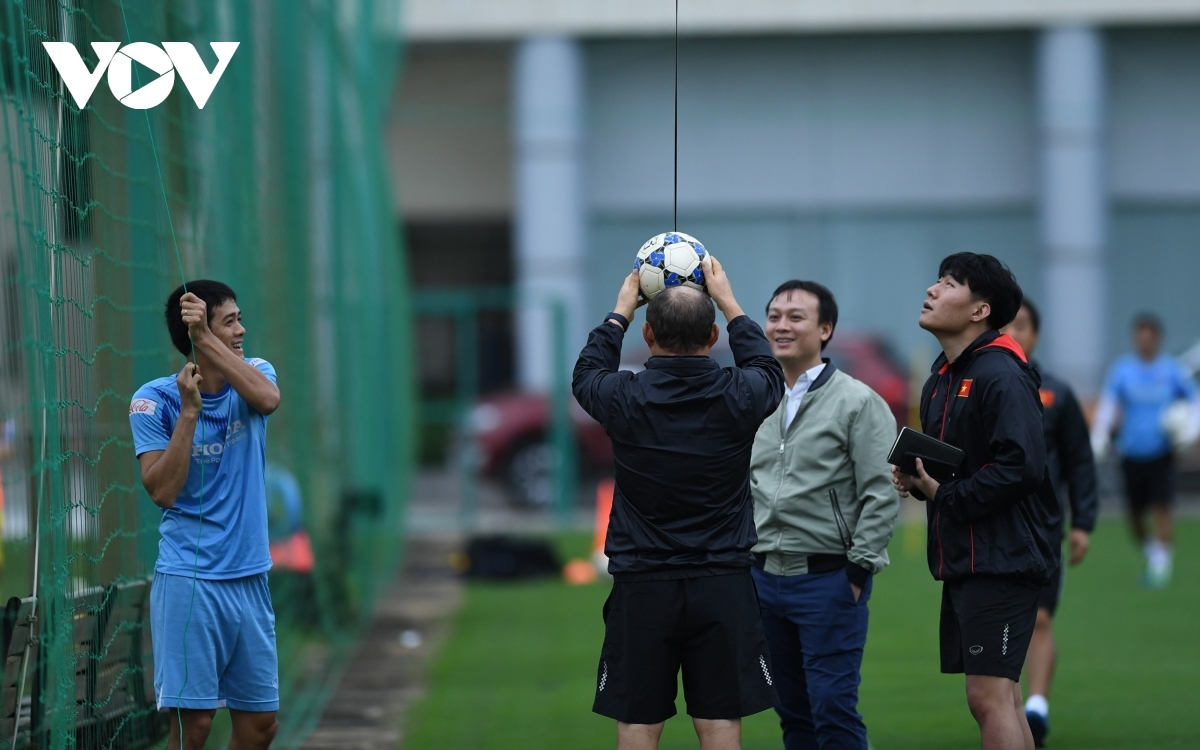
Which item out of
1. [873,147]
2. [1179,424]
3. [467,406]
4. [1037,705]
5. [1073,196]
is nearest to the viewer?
[1037,705]

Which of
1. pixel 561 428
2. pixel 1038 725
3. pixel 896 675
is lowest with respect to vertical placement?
pixel 896 675

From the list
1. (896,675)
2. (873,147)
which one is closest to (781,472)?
(896,675)

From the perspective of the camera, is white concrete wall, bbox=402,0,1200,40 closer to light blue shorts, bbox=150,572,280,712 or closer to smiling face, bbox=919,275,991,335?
smiling face, bbox=919,275,991,335

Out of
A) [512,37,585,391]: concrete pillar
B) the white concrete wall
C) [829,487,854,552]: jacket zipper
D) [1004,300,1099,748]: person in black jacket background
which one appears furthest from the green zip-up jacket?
the white concrete wall

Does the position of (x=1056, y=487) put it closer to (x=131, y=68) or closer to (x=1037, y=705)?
(x=1037, y=705)

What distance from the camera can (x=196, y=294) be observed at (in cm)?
450

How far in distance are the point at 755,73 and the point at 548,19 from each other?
2.99 metres

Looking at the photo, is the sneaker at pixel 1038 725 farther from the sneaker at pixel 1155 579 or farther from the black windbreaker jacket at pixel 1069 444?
the sneaker at pixel 1155 579

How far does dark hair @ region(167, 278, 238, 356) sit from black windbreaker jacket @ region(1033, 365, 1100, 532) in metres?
3.58

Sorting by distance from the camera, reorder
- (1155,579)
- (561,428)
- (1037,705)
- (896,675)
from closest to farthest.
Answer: (1037,705) → (896,675) → (1155,579) → (561,428)

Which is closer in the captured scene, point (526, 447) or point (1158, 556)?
point (1158, 556)

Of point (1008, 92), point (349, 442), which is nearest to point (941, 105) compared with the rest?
point (1008, 92)

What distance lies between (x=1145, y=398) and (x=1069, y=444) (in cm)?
545

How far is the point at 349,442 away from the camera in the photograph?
37.1 ft
